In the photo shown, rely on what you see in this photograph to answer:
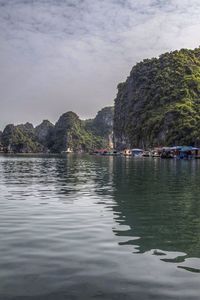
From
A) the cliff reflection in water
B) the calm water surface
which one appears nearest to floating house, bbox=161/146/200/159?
the cliff reflection in water

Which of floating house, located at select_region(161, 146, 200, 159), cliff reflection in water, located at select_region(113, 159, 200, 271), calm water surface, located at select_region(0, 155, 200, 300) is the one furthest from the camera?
floating house, located at select_region(161, 146, 200, 159)

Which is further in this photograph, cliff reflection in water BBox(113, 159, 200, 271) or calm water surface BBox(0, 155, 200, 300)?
cliff reflection in water BBox(113, 159, 200, 271)

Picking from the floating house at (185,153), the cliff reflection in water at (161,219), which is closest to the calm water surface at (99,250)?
the cliff reflection in water at (161,219)

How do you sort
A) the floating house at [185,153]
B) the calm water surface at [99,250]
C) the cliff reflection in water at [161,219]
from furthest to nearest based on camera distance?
the floating house at [185,153] < the cliff reflection in water at [161,219] < the calm water surface at [99,250]

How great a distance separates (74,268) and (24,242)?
12.6 ft

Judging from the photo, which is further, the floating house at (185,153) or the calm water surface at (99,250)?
the floating house at (185,153)

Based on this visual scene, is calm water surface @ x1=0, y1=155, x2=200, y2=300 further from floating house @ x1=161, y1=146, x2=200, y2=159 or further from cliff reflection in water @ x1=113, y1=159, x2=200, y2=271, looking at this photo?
floating house @ x1=161, y1=146, x2=200, y2=159

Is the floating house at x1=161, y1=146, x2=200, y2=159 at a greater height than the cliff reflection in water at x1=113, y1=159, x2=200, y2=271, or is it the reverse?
the floating house at x1=161, y1=146, x2=200, y2=159

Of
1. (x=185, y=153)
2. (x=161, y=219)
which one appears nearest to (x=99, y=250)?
(x=161, y=219)

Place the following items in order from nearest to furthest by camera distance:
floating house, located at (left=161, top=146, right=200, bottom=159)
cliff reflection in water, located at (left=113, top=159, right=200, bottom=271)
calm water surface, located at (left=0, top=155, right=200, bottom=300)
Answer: calm water surface, located at (left=0, top=155, right=200, bottom=300), cliff reflection in water, located at (left=113, top=159, right=200, bottom=271), floating house, located at (left=161, top=146, right=200, bottom=159)

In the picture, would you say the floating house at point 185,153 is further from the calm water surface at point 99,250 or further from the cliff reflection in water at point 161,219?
the calm water surface at point 99,250

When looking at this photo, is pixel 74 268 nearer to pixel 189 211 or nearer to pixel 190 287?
pixel 190 287

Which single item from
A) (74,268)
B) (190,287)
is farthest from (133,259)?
(190,287)

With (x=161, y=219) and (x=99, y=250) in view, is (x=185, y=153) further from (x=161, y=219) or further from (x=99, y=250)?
(x=99, y=250)
